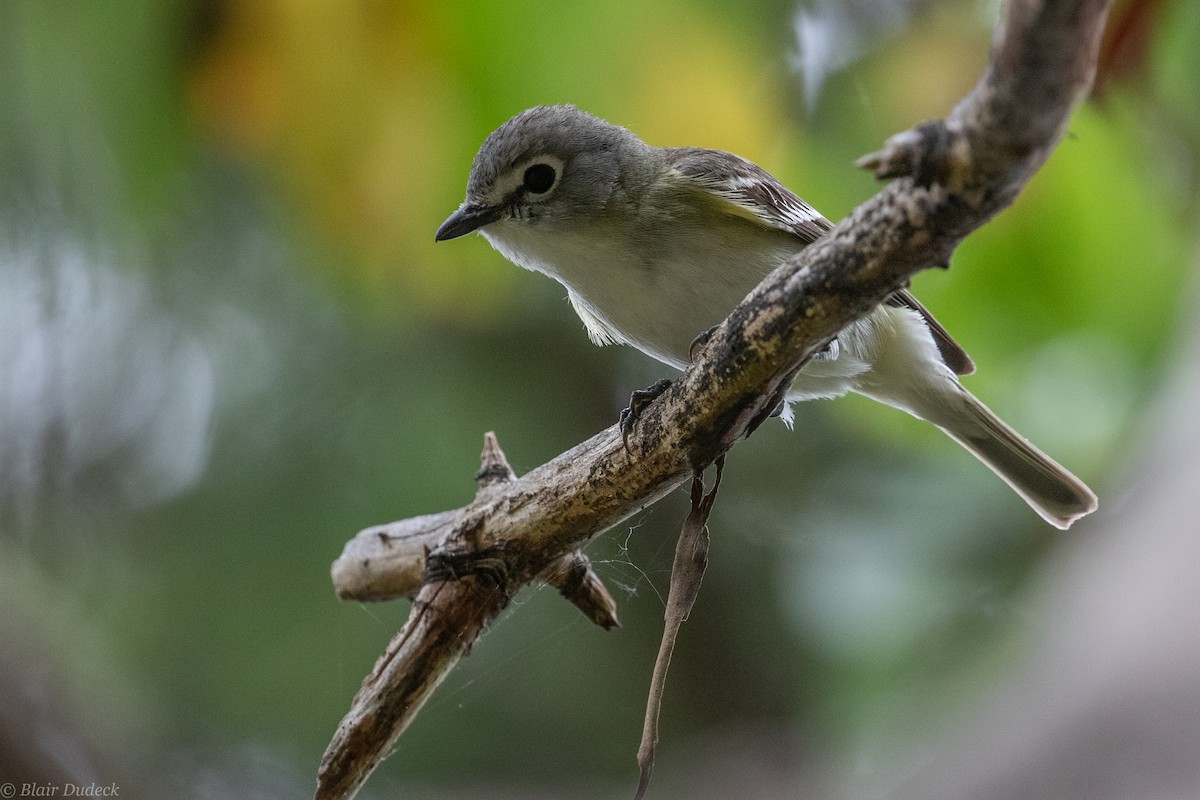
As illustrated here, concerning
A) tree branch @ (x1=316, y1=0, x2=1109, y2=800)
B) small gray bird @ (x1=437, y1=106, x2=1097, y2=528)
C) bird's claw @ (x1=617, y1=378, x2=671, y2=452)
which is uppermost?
small gray bird @ (x1=437, y1=106, x2=1097, y2=528)

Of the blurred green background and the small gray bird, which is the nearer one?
the small gray bird

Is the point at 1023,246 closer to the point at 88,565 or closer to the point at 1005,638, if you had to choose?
the point at 1005,638

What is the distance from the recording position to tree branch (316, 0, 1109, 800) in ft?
2.83

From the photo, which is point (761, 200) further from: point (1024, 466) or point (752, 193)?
point (1024, 466)

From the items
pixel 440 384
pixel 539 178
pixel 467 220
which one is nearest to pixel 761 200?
pixel 539 178

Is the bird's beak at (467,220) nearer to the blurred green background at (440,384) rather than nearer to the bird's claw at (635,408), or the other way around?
the blurred green background at (440,384)

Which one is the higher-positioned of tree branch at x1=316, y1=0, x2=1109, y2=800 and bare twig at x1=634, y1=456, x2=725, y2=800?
tree branch at x1=316, y1=0, x2=1109, y2=800

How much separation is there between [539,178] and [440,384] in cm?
126

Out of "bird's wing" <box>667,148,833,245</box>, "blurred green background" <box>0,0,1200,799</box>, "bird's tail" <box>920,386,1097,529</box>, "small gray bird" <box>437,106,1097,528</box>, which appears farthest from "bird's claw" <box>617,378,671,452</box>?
"bird's tail" <box>920,386,1097,529</box>

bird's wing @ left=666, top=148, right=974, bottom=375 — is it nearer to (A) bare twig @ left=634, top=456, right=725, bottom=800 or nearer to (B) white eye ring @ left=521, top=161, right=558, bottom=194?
(B) white eye ring @ left=521, top=161, right=558, bottom=194

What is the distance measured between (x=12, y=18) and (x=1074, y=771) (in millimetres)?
2782

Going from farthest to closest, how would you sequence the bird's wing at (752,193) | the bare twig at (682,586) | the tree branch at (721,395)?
the bird's wing at (752,193)
the bare twig at (682,586)
the tree branch at (721,395)

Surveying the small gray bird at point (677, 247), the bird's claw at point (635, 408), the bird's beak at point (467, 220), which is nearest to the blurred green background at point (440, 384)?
the small gray bird at point (677, 247)

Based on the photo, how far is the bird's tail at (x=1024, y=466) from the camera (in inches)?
85.9
